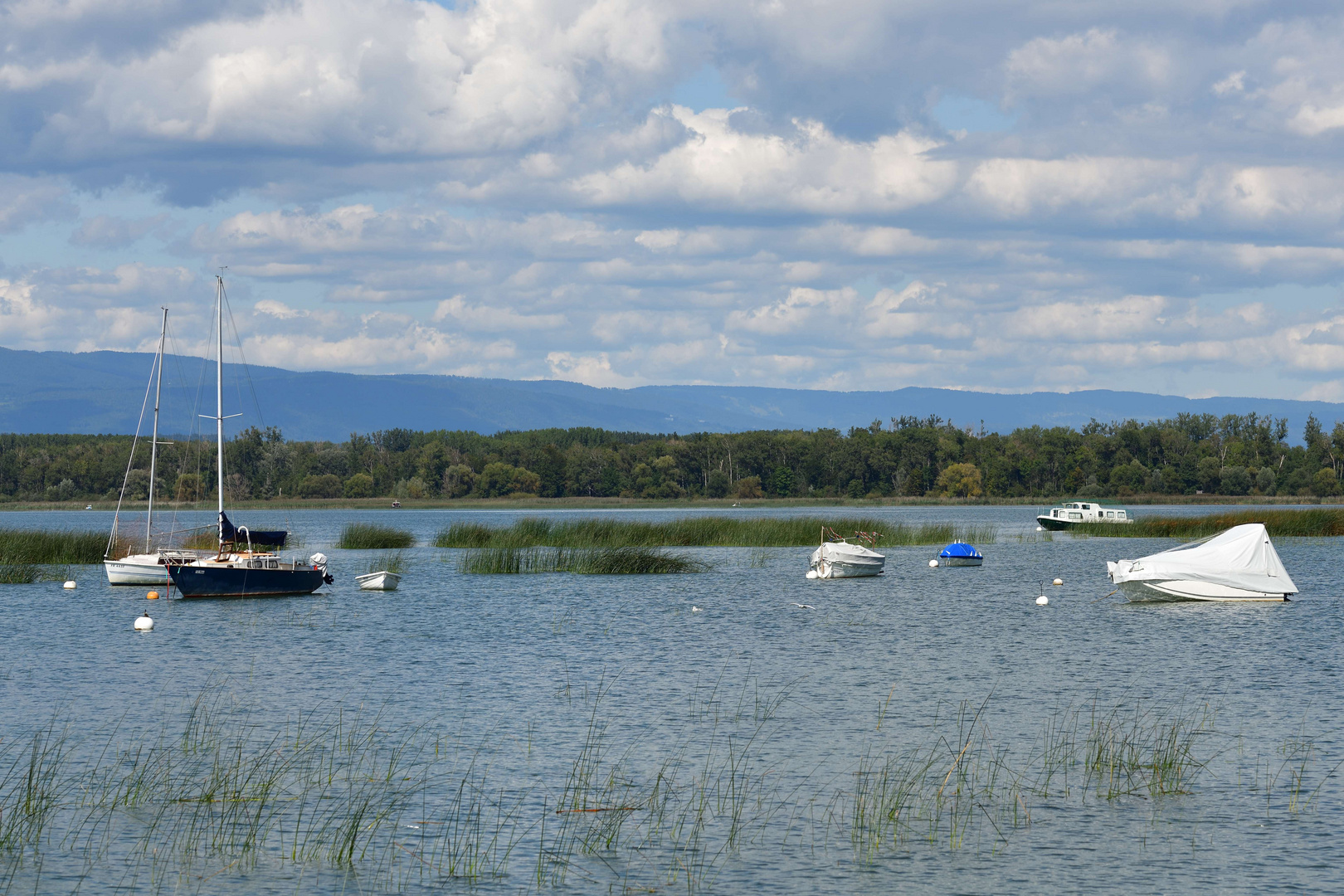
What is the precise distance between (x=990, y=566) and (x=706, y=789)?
50.2 meters

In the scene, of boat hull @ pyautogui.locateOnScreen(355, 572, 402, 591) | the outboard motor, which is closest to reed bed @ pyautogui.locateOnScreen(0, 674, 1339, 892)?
the outboard motor

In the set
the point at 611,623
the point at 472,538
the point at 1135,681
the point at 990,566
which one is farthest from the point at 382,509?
the point at 1135,681

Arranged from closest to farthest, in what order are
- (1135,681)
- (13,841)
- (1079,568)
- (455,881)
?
(455,881)
(13,841)
(1135,681)
(1079,568)

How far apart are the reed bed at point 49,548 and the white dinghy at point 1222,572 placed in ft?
150

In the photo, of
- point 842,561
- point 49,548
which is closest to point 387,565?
point 49,548

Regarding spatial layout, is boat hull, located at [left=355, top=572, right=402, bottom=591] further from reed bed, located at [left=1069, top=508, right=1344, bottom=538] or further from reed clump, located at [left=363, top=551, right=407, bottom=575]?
reed bed, located at [left=1069, top=508, right=1344, bottom=538]

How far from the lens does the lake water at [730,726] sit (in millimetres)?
14867

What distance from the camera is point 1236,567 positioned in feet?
Result: 145

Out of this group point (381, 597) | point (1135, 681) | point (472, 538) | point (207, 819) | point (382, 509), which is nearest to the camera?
point (207, 819)

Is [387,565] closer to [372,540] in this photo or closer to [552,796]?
[372,540]

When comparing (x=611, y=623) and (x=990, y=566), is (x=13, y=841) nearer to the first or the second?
(x=611, y=623)

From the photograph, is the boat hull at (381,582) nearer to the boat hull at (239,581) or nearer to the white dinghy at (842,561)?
the boat hull at (239,581)

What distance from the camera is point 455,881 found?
14414mm

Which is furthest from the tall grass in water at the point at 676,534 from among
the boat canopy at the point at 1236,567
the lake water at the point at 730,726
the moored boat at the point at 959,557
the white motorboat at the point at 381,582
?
the boat canopy at the point at 1236,567
